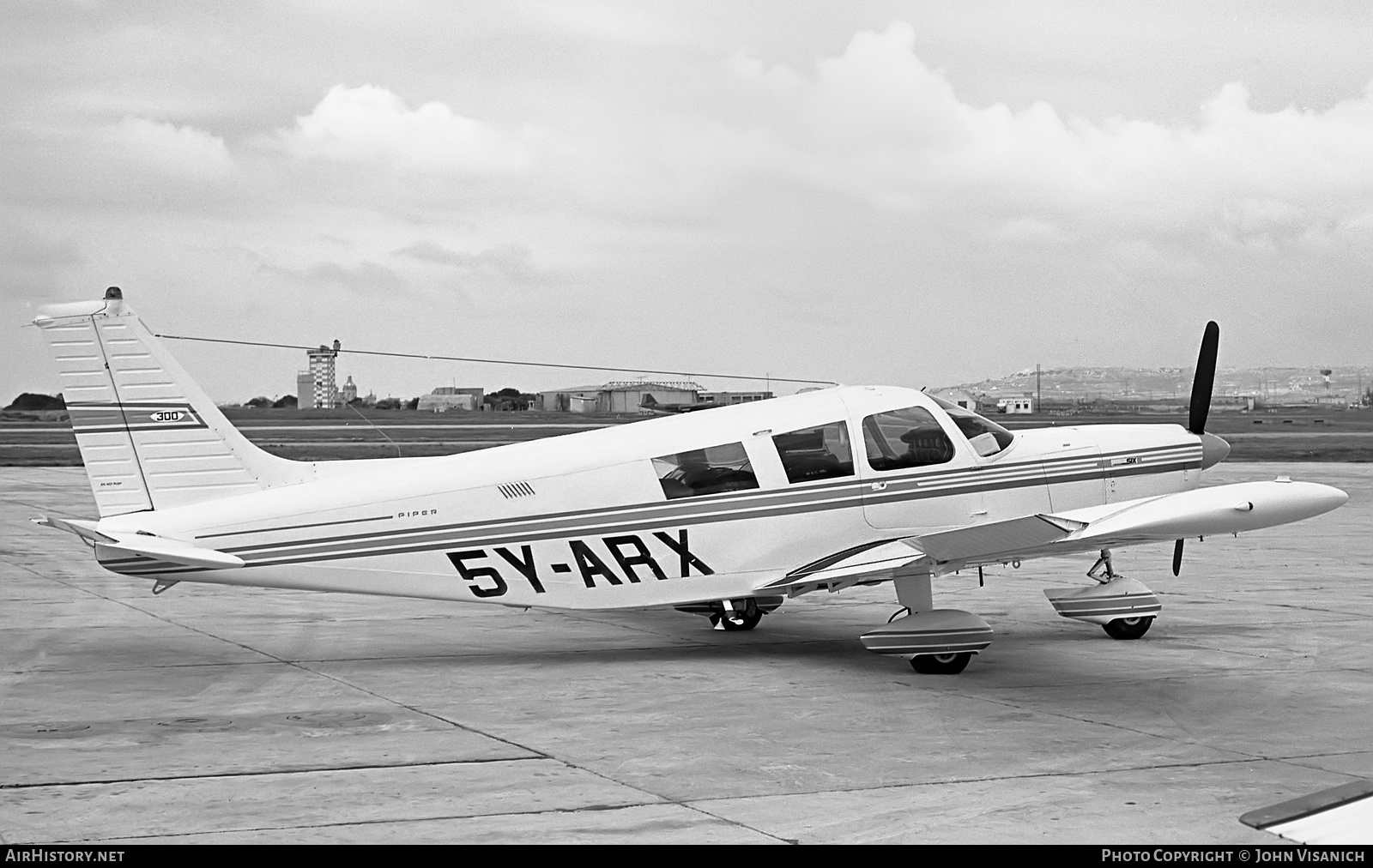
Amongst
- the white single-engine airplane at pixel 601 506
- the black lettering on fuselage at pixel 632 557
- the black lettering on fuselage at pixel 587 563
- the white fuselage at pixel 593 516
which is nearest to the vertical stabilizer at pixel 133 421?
the white single-engine airplane at pixel 601 506

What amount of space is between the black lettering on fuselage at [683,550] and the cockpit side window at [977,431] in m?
2.68

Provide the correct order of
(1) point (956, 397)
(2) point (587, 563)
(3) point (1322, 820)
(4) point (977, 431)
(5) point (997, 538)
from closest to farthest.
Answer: (3) point (1322, 820) → (5) point (997, 538) → (2) point (587, 563) → (4) point (977, 431) → (1) point (956, 397)

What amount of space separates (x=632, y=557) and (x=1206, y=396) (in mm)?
6198

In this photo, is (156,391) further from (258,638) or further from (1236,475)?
(1236,475)

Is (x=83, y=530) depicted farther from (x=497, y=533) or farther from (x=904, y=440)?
(x=904, y=440)

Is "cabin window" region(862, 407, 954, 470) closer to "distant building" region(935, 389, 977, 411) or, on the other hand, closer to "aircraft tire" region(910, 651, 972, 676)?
"distant building" region(935, 389, 977, 411)

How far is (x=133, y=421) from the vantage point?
11273 mm

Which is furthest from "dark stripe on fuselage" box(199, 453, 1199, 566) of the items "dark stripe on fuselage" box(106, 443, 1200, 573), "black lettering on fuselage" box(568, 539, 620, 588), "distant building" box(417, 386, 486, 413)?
"distant building" box(417, 386, 486, 413)

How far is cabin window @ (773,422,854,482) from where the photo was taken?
11.8m

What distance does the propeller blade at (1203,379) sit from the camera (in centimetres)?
1339

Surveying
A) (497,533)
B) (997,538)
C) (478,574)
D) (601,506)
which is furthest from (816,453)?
(478,574)

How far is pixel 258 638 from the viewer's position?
1302 cm

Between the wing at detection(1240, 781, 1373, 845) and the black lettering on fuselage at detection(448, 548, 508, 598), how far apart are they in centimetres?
782

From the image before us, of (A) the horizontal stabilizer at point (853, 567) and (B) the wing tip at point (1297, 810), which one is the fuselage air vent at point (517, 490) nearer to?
(A) the horizontal stabilizer at point (853, 567)
